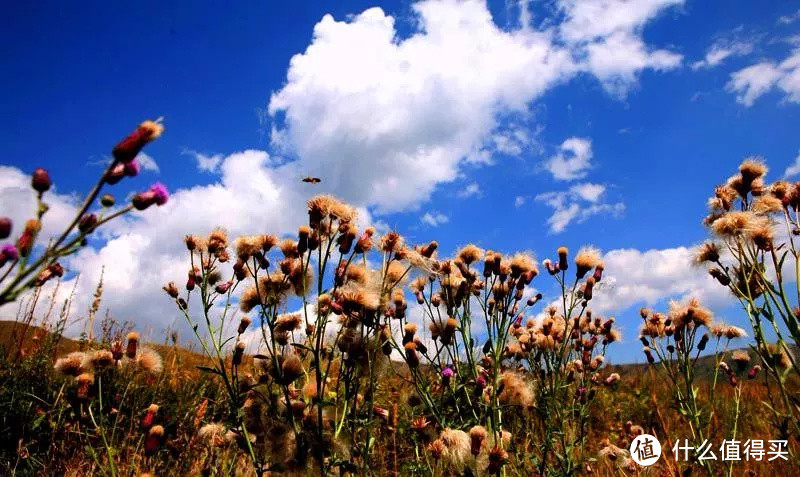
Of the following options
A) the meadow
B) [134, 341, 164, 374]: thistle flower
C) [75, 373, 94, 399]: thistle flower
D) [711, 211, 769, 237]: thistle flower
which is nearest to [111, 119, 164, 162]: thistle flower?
the meadow

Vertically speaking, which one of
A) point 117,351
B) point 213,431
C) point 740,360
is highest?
point 740,360

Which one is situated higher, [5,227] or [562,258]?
[562,258]

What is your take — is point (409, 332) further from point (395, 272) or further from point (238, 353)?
point (238, 353)

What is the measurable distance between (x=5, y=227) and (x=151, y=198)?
0.31m

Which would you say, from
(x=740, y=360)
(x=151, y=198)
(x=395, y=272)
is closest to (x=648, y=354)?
(x=740, y=360)

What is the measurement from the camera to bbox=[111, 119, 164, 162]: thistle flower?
114cm

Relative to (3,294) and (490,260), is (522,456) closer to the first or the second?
(490,260)

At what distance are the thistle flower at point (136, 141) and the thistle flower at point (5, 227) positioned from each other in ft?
1.01

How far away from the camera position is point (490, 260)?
3584 mm

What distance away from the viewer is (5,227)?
1.19 m

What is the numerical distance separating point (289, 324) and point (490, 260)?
1.43 m

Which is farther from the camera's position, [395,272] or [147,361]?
[395,272]

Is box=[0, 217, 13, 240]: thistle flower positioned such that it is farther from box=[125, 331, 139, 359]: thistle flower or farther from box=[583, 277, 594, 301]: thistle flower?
box=[583, 277, 594, 301]: thistle flower

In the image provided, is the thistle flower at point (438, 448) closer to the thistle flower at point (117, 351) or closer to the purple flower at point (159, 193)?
the thistle flower at point (117, 351)
